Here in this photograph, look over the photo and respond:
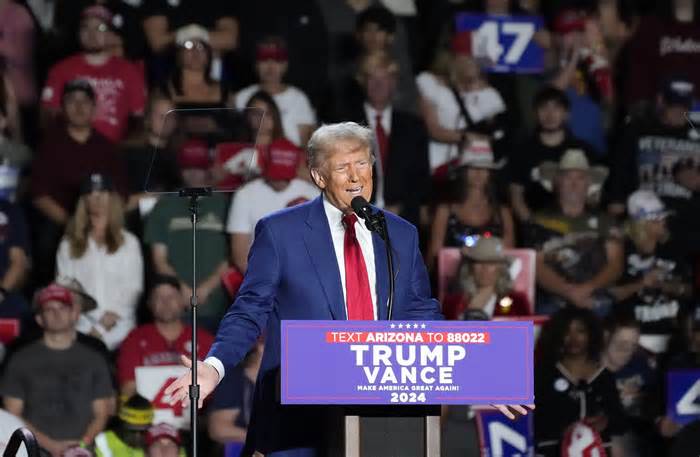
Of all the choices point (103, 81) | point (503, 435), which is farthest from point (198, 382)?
point (103, 81)

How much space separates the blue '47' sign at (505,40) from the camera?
31.7 ft

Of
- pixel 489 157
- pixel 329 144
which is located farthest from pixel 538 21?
pixel 329 144

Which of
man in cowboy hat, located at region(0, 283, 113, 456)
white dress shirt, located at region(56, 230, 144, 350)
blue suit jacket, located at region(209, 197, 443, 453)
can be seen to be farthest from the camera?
white dress shirt, located at region(56, 230, 144, 350)

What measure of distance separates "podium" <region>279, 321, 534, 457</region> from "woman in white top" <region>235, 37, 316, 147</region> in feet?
18.0

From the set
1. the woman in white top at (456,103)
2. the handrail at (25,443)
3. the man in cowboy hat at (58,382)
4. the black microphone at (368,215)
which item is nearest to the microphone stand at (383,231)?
the black microphone at (368,215)

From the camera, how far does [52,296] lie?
7.96 meters

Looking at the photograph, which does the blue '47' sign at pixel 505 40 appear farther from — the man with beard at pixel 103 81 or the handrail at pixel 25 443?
the handrail at pixel 25 443

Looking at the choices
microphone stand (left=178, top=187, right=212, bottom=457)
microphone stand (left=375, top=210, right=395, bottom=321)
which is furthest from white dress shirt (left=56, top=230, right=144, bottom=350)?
microphone stand (left=375, top=210, right=395, bottom=321)

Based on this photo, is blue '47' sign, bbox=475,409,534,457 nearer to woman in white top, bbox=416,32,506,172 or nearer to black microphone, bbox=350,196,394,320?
woman in white top, bbox=416,32,506,172

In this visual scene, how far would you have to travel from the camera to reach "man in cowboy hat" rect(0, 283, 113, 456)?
781 cm

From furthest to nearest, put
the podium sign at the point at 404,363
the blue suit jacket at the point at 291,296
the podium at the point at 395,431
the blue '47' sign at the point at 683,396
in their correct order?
the blue '47' sign at the point at 683,396
the blue suit jacket at the point at 291,296
the podium at the point at 395,431
the podium sign at the point at 404,363

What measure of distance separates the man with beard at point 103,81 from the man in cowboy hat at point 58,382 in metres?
1.30

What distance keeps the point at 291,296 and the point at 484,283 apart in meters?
4.51

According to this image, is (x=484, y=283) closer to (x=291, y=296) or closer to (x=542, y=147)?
(x=542, y=147)
